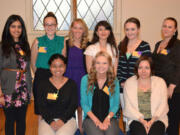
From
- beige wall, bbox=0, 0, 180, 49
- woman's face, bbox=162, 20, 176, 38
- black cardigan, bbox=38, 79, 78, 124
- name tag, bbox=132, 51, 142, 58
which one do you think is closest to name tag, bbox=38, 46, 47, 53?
black cardigan, bbox=38, 79, 78, 124

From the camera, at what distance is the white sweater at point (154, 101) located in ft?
7.29

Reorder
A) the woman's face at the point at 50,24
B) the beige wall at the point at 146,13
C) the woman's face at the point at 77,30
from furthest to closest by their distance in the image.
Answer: the beige wall at the point at 146,13 → the woman's face at the point at 77,30 → the woman's face at the point at 50,24

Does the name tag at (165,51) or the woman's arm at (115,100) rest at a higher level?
the name tag at (165,51)

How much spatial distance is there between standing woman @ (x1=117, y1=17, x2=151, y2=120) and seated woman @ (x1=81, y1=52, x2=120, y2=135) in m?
0.30

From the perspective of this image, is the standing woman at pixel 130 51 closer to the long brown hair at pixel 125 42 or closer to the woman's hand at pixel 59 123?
the long brown hair at pixel 125 42

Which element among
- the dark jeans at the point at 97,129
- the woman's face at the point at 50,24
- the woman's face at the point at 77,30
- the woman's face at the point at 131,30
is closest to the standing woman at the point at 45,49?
the woman's face at the point at 50,24

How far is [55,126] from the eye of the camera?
213 centimetres

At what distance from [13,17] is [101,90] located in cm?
125

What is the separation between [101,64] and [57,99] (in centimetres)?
62

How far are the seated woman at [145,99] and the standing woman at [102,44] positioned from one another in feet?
1.48

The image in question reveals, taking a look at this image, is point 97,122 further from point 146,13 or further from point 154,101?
point 146,13

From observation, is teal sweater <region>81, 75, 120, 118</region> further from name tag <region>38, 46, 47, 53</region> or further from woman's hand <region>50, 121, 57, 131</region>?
name tag <region>38, 46, 47, 53</region>

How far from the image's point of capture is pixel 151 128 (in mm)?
2125

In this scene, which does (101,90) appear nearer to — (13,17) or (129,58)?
(129,58)
